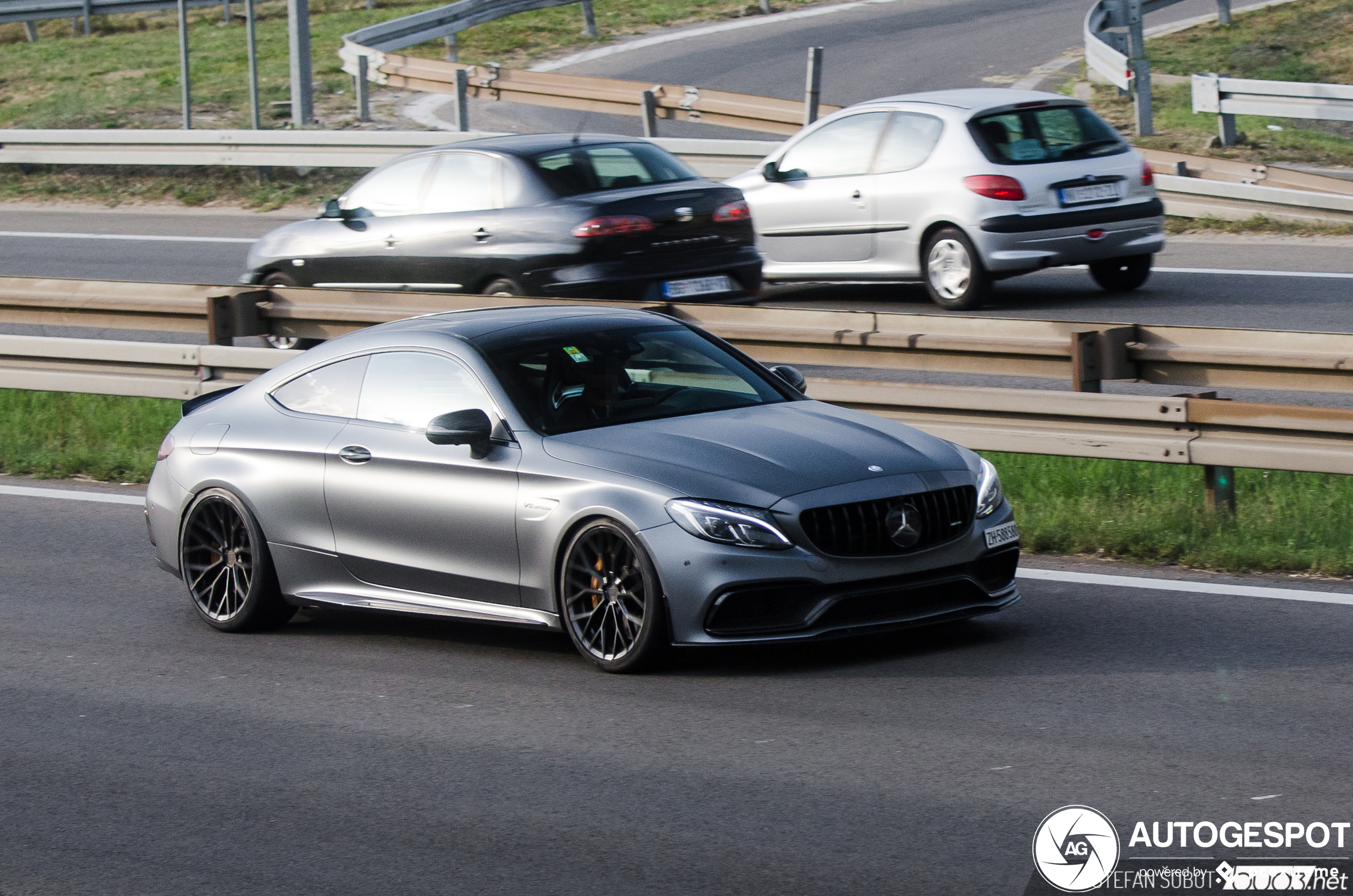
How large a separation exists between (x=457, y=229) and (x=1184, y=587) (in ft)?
24.2

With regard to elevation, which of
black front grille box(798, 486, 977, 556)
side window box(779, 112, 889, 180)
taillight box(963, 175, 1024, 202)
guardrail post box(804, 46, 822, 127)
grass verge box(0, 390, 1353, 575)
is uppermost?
guardrail post box(804, 46, 822, 127)

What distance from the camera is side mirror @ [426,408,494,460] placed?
25.3 ft

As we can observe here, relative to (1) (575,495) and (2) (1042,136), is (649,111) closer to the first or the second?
(2) (1042,136)

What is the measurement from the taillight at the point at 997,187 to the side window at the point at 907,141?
605 mm

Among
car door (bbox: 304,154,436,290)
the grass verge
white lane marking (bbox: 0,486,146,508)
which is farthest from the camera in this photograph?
car door (bbox: 304,154,436,290)

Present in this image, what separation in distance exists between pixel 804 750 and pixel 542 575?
1.57 meters

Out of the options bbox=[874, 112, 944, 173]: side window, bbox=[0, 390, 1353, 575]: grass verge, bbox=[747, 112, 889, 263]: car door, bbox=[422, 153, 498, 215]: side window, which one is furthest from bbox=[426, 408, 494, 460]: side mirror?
bbox=[747, 112, 889, 263]: car door

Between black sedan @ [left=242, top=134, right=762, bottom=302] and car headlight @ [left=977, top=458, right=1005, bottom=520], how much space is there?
6.17 m

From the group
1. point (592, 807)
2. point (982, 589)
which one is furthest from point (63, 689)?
point (982, 589)

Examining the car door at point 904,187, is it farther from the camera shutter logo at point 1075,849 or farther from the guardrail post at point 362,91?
the guardrail post at point 362,91

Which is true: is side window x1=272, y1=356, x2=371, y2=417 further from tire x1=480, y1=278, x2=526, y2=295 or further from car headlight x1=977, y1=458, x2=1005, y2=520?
tire x1=480, y1=278, x2=526, y2=295

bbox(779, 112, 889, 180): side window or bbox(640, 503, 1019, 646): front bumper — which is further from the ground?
bbox(779, 112, 889, 180): side window

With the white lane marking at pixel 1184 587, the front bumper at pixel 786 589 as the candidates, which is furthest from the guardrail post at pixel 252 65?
the front bumper at pixel 786 589

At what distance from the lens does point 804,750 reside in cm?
634
